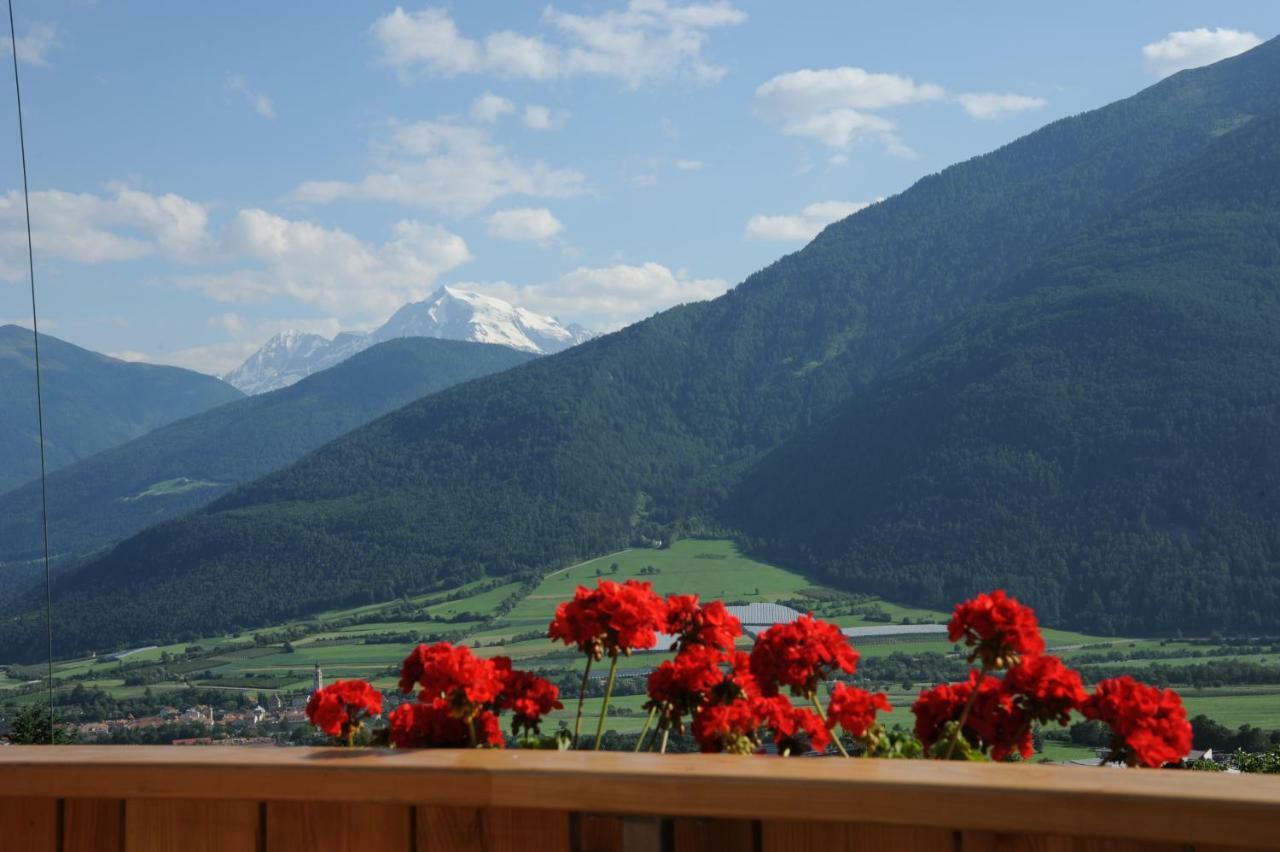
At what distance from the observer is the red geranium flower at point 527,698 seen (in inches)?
89.3

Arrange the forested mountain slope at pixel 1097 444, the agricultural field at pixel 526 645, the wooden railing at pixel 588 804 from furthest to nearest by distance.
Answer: the forested mountain slope at pixel 1097 444
the agricultural field at pixel 526 645
the wooden railing at pixel 588 804

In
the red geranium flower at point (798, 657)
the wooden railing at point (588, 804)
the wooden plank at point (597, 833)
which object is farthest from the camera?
the red geranium flower at point (798, 657)

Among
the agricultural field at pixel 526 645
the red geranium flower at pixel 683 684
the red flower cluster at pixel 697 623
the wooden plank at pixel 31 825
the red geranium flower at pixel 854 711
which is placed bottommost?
the agricultural field at pixel 526 645

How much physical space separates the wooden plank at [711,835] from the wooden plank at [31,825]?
1.06 metres

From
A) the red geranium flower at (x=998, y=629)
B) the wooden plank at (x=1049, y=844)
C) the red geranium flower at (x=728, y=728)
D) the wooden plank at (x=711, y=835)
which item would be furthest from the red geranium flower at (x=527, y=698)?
the wooden plank at (x=1049, y=844)

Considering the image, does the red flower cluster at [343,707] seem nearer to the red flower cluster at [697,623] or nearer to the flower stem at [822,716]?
the red flower cluster at [697,623]

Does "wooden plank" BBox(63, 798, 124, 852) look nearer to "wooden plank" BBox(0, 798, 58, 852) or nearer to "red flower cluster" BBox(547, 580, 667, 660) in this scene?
"wooden plank" BBox(0, 798, 58, 852)

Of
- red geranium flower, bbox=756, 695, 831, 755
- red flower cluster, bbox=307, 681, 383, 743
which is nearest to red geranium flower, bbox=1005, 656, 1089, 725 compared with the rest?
red geranium flower, bbox=756, 695, 831, 755

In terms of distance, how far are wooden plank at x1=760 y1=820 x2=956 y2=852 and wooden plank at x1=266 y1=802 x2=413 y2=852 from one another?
55 centimetres

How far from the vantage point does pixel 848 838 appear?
1574 mm

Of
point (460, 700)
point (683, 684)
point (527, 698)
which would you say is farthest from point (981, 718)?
point (460, 700)

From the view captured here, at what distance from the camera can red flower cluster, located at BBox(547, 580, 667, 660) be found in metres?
2.31

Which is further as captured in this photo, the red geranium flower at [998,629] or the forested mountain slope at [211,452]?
the forested mountain slope at [211,452]

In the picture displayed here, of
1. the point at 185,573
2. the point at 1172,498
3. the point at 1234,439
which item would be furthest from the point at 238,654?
the point at 1234,439
